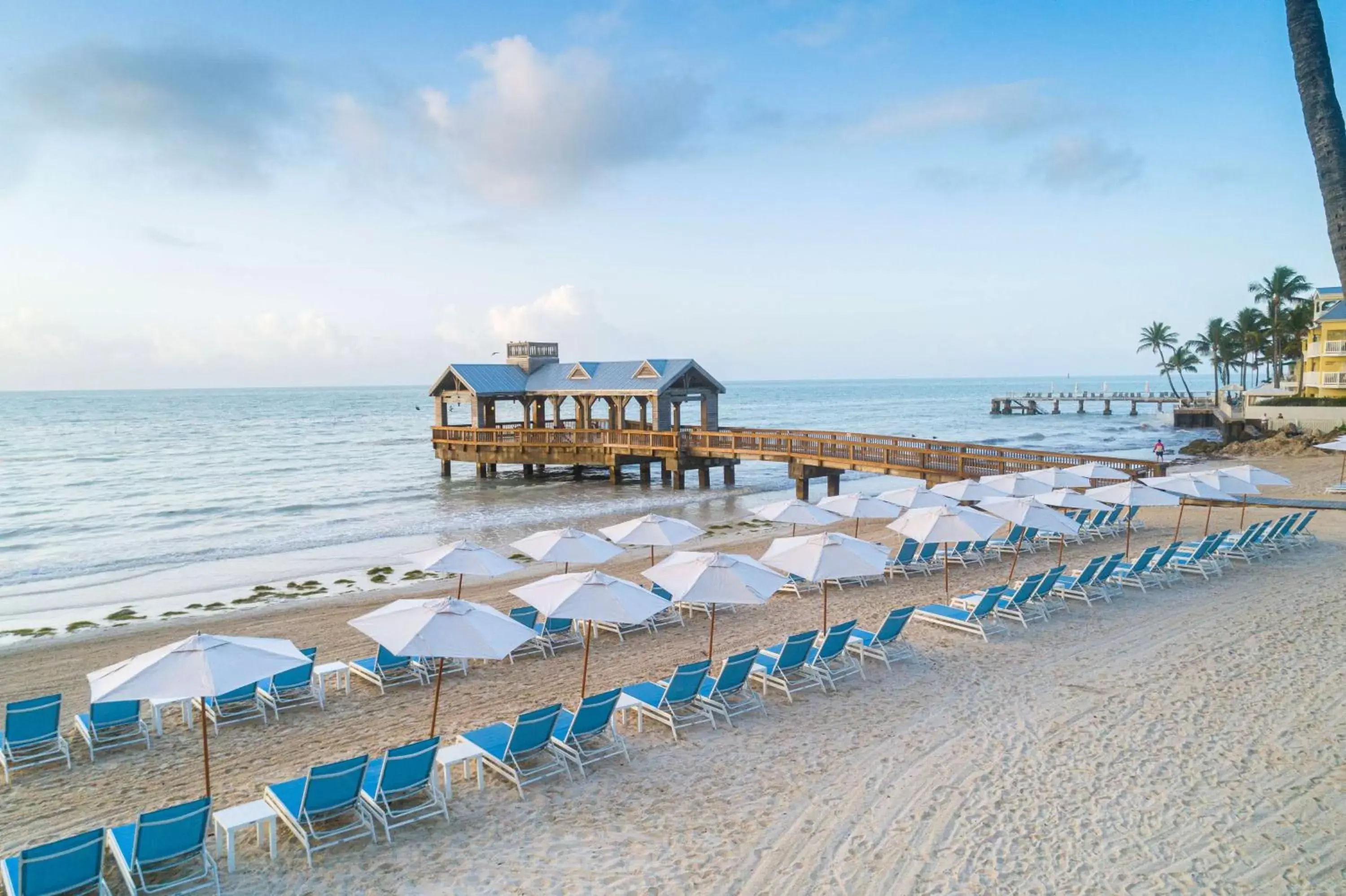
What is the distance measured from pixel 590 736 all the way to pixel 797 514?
7.99 meters

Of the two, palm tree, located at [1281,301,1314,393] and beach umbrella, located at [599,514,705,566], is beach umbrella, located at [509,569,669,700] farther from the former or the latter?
palm tree, located at [1281,301,1314,393]

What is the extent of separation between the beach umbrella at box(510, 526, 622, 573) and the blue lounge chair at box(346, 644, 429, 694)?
2493 mm

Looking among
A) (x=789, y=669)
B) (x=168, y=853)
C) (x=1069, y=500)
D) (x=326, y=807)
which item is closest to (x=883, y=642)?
(x=789, y=669)

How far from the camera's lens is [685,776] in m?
7.63

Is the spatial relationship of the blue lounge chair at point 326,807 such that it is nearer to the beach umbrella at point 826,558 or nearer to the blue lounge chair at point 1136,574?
the beach umbrella at point 826,558

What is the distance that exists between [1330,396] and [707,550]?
42155mm

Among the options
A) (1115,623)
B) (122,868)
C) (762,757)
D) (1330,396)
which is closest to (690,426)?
(1115,623)

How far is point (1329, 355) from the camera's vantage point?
4734cm

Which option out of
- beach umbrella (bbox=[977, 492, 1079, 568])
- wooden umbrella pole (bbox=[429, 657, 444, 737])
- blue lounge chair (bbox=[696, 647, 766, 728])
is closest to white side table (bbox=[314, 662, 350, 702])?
wooden umbrella pole (bbox=[429, 657, 444, 737])

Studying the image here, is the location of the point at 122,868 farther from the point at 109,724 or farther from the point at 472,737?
the point at 109,724

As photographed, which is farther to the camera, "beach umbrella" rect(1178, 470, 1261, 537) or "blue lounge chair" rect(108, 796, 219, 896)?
"beach umbrella" rect(1178, 470, 1261, 537)

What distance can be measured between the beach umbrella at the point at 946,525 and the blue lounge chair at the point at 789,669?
11.6 feet

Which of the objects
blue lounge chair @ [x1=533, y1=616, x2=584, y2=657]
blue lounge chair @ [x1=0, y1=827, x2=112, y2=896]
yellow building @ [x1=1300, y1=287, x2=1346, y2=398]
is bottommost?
blue lounge chair @ [x1=533, y1=616, x2=584, y2=657]

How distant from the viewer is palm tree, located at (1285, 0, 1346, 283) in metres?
5.84
